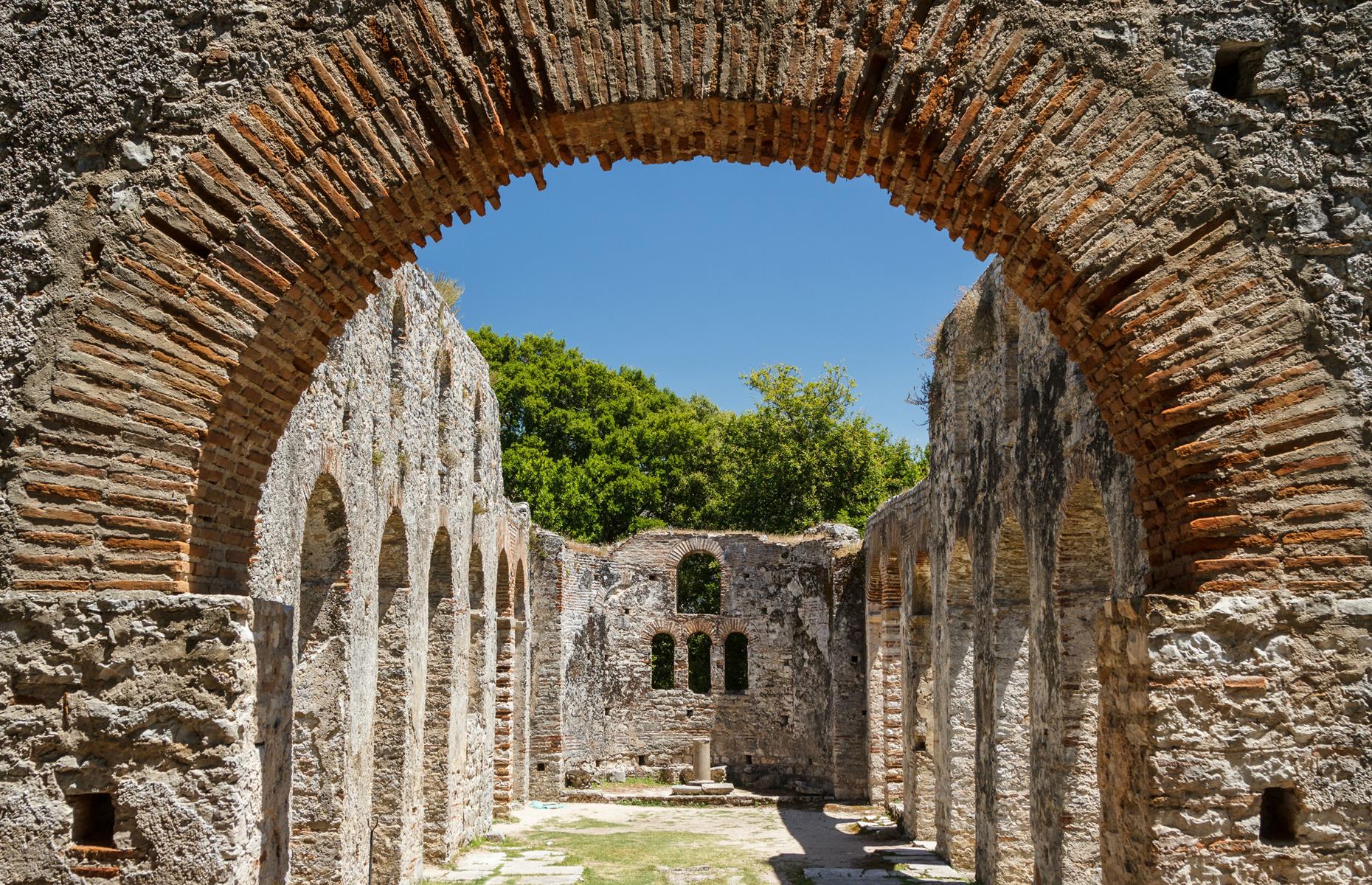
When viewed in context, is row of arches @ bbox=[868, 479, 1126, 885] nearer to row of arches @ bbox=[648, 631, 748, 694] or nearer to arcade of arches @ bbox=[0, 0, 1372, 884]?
arcade of arches @ bbox=[0, 0, 1372, 884]

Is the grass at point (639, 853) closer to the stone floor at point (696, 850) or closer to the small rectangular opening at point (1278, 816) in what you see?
the stone floor at point (696, 850)

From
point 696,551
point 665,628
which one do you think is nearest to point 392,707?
point 665,628

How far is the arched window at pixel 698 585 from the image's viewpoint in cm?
3084

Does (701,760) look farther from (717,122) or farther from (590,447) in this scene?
(717,122)

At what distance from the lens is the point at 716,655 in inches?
987

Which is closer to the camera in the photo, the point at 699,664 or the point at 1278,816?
the point at 1278,816

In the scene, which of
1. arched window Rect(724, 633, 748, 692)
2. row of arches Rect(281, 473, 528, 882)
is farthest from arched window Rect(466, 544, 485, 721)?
arched window Rect(724, 633, 748, 692)

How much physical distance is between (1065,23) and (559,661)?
1871cm

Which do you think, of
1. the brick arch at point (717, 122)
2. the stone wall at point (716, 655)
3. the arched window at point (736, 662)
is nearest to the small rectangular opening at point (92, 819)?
the brick arch at point (717, 122)

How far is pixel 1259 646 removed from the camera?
3.93 metres

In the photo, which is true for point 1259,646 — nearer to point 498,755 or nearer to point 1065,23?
point 1065,23

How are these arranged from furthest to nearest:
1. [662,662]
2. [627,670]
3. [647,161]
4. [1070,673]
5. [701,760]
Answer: [662,662] < [627,670] < [701,760] < [1070,673] < [647,161]

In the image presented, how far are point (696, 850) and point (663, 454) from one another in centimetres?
1843

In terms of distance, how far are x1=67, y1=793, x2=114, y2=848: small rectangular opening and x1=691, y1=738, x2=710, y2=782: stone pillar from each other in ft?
66.6
